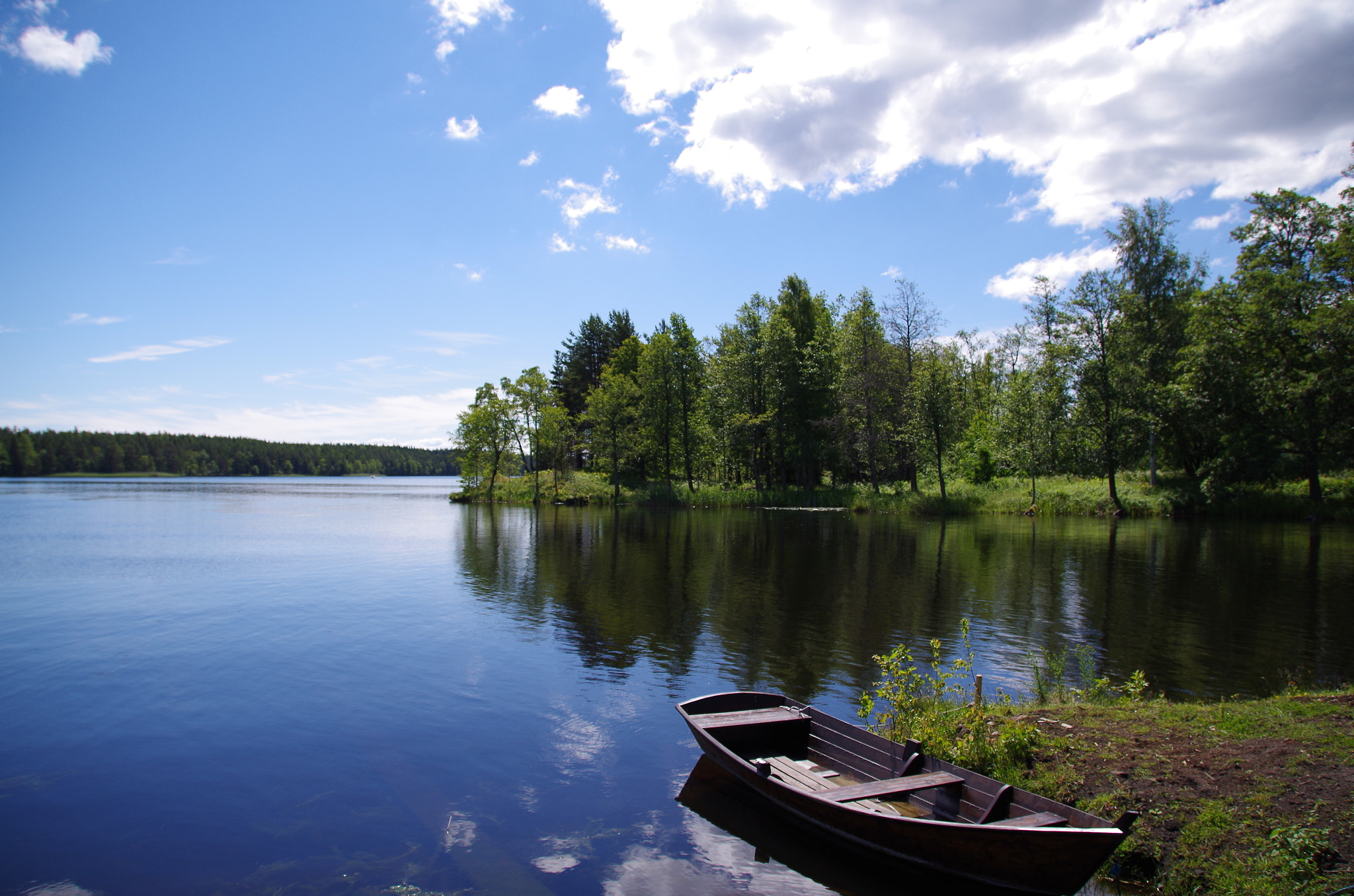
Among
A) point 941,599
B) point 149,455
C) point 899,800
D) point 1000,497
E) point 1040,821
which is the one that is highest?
point 149,455

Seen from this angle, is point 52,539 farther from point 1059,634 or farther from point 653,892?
point 1059,634

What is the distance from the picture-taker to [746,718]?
9.43 meters

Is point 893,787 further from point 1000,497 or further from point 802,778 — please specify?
point 1000,497

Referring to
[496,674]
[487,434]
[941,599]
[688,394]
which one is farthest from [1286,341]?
[487,434]

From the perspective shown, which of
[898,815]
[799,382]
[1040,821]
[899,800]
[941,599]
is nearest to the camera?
[1040,821]

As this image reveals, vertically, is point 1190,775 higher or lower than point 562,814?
higher

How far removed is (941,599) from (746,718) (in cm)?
1353

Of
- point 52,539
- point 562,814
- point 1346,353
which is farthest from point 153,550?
point 1346,353

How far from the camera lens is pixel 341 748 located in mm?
10898

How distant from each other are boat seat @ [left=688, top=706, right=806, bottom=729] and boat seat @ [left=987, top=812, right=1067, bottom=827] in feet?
10.9

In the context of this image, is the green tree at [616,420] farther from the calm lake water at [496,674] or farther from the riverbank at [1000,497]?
the calm lake water at [496,674]

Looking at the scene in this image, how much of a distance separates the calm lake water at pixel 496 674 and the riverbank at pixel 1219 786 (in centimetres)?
220

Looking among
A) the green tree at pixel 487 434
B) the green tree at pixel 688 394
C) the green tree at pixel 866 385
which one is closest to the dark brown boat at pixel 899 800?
the green tree at pixel 866 385

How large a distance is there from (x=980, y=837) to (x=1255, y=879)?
2114mm
